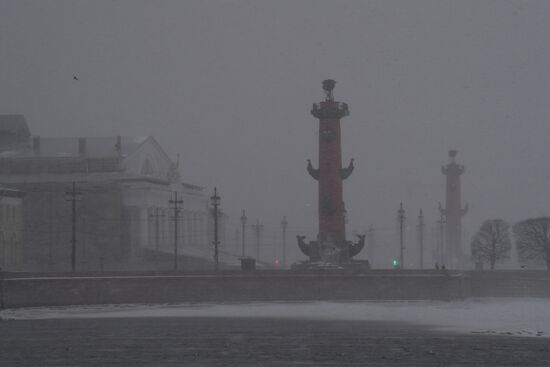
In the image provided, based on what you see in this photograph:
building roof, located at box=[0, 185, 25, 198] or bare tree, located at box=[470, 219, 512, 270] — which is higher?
building roof, located at box=[0, 185, 25, 198]

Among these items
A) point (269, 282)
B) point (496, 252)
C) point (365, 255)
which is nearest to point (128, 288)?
point (269, 282)

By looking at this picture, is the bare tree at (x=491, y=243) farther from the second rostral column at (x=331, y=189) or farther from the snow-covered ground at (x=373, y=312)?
the snow-covered ground at (x=373, y=312)

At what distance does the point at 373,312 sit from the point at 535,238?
3323 cm

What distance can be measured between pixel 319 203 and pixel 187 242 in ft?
121

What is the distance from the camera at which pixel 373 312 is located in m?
37.8

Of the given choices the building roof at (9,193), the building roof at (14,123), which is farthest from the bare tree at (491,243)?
the building roof at (14,123)

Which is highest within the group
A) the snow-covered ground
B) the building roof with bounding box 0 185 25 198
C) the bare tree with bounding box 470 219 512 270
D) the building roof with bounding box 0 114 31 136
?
the building roof with bounding box 0 114 31 136

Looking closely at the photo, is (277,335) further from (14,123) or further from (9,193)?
(14,123)

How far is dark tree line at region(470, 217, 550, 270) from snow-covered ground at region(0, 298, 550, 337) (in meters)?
23.5

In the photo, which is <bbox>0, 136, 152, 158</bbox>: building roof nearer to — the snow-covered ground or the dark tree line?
the dark tree line

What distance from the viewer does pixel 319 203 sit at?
50531 mm

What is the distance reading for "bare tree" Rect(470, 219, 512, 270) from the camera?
7300 cm

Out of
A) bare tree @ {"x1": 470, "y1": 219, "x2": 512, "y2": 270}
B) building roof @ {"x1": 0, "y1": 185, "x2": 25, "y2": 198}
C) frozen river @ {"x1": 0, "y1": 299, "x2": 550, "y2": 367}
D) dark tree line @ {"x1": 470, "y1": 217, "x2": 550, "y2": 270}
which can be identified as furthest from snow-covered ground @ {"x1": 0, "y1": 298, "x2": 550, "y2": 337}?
bare tree @ {"x1": 470, "y1": 219, "x2": 512, "y2": 270}

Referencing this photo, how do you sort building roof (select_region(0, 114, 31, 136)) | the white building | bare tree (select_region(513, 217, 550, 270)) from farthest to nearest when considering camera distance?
1. building roof (select_region(0, 114, 31, 136))
2. the white building
3. bare tree (select_region(513, 217, 550, 270))
